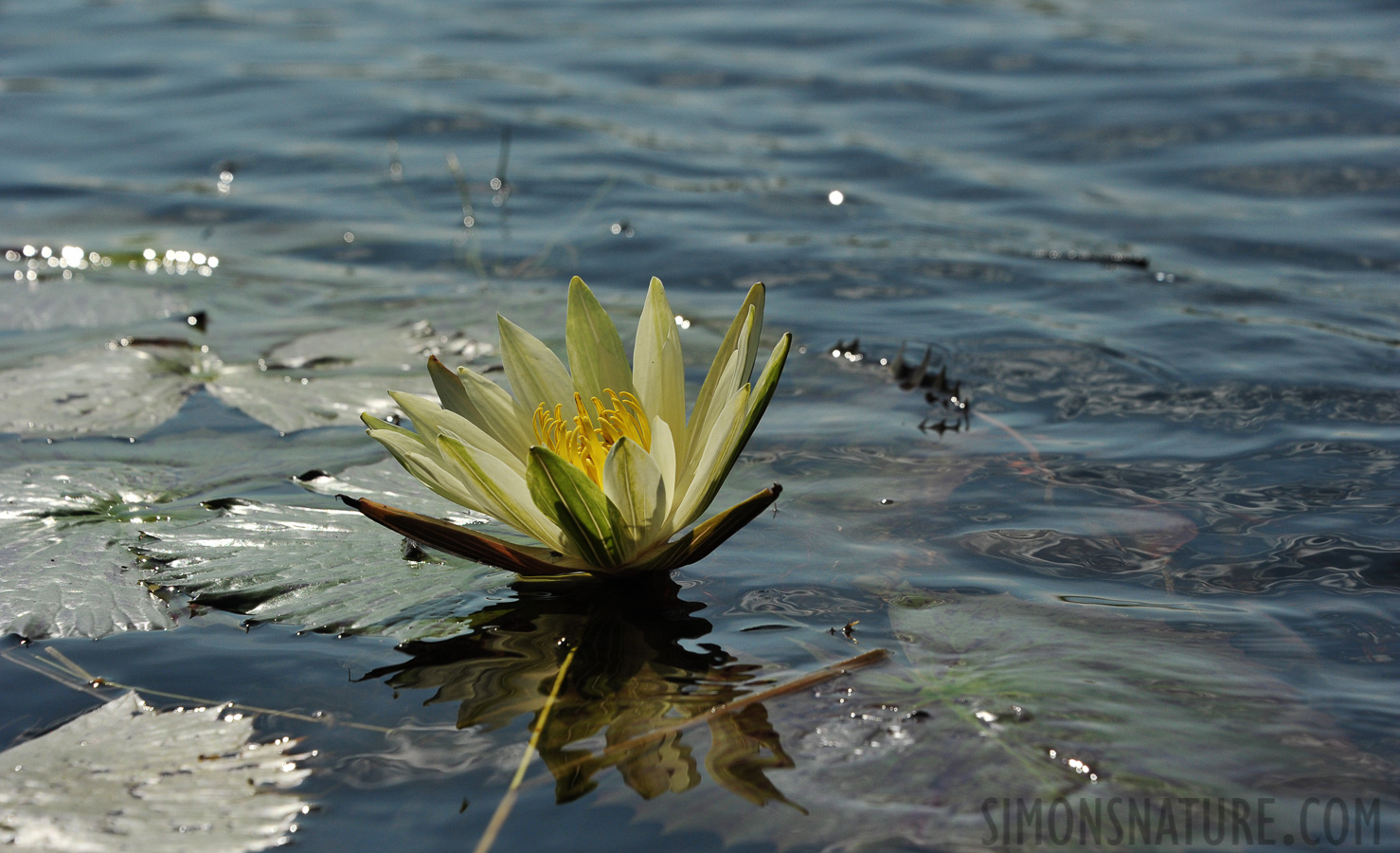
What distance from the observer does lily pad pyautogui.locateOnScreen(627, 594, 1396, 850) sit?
4.42 ft

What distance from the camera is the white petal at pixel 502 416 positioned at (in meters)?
1.70

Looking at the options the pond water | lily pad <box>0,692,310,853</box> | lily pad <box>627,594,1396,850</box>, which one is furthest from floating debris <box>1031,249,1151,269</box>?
lily pad <box>0,692,310,853</box>

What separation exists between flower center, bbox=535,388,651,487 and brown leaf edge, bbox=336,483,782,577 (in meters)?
0.14

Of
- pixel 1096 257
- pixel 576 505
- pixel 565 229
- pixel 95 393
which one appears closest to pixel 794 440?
pixel 576 505

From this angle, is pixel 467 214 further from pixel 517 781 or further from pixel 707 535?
pixel 517 781

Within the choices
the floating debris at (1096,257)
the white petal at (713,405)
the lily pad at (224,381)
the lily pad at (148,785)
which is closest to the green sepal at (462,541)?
the white petal at (713,405)

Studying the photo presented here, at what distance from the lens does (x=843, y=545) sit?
2033mm

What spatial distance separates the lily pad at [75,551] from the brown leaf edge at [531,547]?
402 mm

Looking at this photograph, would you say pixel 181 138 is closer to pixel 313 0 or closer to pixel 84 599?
pixel 313 0

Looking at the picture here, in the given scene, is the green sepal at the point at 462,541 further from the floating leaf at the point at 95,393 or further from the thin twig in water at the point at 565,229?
the thin twig in water at the point at 565,229

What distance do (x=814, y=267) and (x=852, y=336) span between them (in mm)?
660

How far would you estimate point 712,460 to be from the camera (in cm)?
157

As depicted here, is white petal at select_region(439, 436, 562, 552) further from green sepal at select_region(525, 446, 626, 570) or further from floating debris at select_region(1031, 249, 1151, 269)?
floating debris at select_region(1031, 249, 1151, 269)

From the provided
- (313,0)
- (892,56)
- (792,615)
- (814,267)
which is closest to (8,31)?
(313,0)
